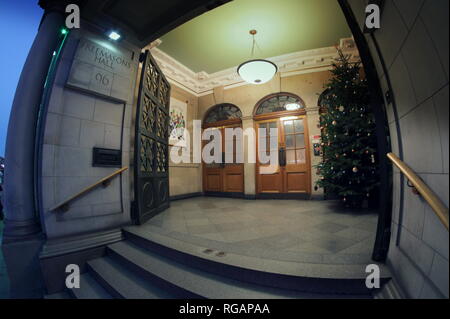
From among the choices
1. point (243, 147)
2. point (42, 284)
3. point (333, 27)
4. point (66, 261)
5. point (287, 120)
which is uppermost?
point (333, 27)

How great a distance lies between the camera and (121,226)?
2529 mm

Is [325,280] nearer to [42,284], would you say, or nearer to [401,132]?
[401,132]

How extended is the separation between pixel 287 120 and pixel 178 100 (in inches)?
140

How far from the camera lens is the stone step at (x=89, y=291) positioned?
172cm

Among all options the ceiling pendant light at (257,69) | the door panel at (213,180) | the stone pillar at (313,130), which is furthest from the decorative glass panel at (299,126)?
the door panel at (213,180)

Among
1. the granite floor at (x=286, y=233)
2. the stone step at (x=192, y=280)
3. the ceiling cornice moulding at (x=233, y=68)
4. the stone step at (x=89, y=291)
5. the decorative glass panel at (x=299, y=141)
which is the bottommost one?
the stone step at (x=89, y=291)

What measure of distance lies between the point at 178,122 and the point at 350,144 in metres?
4.56

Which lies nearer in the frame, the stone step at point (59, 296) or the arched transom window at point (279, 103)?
the stone step at point (59, 296)

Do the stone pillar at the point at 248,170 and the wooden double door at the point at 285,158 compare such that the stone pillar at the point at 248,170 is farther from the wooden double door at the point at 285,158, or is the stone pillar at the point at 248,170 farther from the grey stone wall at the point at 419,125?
the grey stone wall at the point at 419,125

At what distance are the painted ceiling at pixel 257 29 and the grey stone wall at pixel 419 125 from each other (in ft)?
9.69

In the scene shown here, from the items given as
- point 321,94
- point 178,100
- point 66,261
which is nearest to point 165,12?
point 178,100

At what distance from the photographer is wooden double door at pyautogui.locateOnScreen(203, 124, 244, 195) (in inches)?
217

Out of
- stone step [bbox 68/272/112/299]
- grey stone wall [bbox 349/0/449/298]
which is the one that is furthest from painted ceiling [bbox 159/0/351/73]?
stone step [bbox 68/272/112/299]

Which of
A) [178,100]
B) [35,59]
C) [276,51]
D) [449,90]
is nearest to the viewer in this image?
[449,90]
